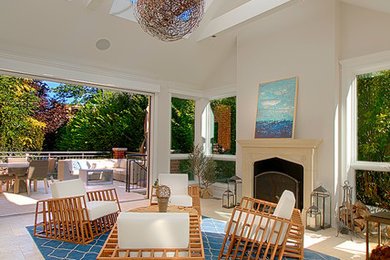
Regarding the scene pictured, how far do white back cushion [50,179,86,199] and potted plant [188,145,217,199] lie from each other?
3294 mm

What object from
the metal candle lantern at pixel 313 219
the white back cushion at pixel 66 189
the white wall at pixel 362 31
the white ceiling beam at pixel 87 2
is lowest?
the metal candle lantern at pixel 313 219

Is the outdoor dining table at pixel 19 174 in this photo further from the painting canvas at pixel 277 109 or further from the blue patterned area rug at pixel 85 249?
the painting canvas at pixel 277 109

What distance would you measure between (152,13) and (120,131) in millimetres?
8891

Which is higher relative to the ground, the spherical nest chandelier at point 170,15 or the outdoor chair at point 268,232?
the spherical nest chandelier at point 170,15

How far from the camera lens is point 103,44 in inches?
223

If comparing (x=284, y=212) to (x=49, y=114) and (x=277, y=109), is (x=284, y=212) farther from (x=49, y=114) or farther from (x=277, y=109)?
(x=49, y=114)

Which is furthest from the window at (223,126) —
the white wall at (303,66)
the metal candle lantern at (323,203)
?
the metal candle lantern at (323,203)

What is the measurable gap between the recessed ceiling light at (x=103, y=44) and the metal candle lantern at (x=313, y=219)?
4621 millimetres

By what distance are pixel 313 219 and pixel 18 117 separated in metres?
10.3

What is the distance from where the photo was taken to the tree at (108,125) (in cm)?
1152

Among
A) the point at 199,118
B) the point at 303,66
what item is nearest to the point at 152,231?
the point at 303,66

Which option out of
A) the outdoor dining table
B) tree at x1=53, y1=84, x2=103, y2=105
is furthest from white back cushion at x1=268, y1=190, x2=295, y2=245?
tree at x1=53, y1=84, x2=103, y2=105

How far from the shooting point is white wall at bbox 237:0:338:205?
4969mm

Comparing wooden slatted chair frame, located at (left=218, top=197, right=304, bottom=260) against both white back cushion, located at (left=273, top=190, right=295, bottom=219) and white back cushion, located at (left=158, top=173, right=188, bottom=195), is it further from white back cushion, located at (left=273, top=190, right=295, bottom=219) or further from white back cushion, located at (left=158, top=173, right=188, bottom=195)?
white back cushion, located at (left=158, top=173, right=188, bottom=195)
